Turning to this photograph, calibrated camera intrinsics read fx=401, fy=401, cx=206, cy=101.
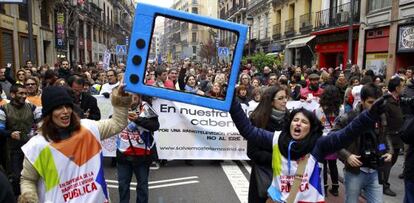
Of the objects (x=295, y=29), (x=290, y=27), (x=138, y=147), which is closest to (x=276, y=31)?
(x=290, y=27)

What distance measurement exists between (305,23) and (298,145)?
23421 millimetres

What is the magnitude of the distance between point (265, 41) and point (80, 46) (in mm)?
16091

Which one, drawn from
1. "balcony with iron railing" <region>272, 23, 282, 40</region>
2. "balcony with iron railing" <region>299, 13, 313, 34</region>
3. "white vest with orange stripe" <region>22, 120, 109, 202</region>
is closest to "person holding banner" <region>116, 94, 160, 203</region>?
"white vest with orange stripe" <region>22, 120, 109, 202</region>

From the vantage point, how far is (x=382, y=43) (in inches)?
663

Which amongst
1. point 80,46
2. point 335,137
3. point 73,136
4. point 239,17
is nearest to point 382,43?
point 335,137

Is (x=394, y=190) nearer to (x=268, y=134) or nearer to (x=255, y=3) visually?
(x=268, y=134)

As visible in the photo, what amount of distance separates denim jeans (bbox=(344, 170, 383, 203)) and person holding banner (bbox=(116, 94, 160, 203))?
83.8 inches

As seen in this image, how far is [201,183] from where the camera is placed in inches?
253

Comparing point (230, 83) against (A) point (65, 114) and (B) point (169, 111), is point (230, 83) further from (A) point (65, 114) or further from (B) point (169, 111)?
(B) point (169, 111)

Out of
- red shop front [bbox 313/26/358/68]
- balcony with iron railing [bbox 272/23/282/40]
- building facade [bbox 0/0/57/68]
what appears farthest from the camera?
balcony with iron railing [bbox 272/23/282/40]

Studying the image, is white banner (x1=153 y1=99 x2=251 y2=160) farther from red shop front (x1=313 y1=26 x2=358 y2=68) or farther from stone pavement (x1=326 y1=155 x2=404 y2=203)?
red shop front (x1=313 y1=26 x2=358 y2=68)

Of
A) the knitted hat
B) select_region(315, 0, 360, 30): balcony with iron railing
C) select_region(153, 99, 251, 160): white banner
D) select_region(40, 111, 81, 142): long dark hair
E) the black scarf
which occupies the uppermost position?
select_region(315, 0, 360, 30): balcony with iron railing

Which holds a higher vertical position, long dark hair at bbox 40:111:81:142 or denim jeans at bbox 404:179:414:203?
long dark hair at bbox 40:111:81:142

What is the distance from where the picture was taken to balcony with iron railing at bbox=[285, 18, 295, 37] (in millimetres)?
27306
